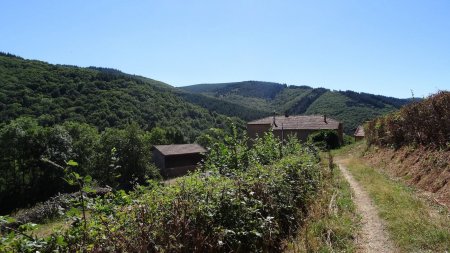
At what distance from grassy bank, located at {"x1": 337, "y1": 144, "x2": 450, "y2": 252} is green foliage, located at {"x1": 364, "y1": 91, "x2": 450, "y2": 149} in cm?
258

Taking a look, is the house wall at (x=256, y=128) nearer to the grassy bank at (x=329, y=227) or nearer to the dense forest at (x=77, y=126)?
the dense forest at (x=77, y=126)

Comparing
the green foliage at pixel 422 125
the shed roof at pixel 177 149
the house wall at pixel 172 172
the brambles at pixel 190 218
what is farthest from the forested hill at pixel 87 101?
the brambles at pixel 190 218

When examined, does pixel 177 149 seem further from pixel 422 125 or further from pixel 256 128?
pixel 422 125

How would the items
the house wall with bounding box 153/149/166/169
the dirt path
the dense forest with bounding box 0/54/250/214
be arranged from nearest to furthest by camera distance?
the dirt path < the dense forest with bounding box 0/54/250/214 < the house wall with bounding box 153/149/166/169

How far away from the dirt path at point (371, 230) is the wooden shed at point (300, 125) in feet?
123

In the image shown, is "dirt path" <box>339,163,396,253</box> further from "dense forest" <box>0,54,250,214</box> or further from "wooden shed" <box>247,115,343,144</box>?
"wooden shed" <box>247,115,343,144</box>

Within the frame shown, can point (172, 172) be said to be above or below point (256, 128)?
below

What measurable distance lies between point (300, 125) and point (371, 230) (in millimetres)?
45040

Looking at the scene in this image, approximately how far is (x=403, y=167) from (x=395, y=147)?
3699 millimetres

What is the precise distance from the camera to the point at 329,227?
656 cm

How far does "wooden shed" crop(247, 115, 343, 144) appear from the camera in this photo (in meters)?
48.5

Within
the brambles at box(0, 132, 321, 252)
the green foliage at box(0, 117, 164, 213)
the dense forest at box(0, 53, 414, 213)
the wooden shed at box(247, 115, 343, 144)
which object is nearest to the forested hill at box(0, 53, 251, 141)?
the dense forest at box(0, 53, 414, 213)

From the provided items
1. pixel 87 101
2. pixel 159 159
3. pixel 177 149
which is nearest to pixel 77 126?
pixel 159 159

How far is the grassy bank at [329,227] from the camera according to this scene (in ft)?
19.1
